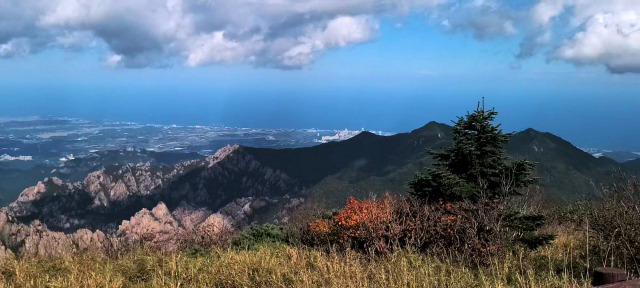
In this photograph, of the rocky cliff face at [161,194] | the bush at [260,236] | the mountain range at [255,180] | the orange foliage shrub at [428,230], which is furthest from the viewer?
the rocky cliff face at [161,194]

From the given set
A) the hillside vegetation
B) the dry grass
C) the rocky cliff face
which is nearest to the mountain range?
the rocky cliff face

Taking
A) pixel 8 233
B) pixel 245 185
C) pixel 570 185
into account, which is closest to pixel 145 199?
pixel 245 185

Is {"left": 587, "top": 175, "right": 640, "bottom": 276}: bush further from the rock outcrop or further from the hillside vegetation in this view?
the rock outcrop

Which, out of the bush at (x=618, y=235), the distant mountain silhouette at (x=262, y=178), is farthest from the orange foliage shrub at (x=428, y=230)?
the distant mountain silhouette at (x=262, y=178)

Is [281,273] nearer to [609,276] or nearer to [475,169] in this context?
[609,276]

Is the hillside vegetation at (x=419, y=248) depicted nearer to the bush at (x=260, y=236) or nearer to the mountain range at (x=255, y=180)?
the bush at (x=260, y=236)

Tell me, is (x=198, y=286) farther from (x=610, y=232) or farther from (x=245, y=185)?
(x=245, y=185)

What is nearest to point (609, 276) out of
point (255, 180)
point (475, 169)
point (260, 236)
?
point (475, 169)
